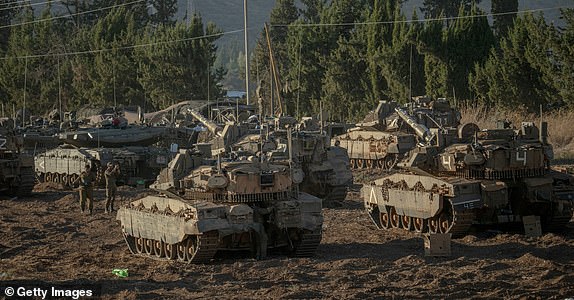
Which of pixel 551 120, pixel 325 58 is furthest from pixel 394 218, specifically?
pixel 325 58

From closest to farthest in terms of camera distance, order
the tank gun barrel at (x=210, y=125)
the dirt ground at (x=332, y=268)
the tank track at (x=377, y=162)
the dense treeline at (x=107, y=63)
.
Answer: the dirt ground at (x=332, y=268), the tank gun barrel at (x=210, y=125), the tank track at (x=377, y=162), the dense treeline at (x=107, y=63)

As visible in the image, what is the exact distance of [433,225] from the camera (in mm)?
22906

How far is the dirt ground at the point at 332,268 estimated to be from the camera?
15.8 m

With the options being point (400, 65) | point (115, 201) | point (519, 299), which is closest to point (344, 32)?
point (400, 65)

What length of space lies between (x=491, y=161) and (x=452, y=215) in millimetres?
1342

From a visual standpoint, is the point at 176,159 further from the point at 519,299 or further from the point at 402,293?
the point at 519,299

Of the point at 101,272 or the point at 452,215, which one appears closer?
the point at 101,272

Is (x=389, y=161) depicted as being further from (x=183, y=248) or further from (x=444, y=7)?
(x=444, y=7)

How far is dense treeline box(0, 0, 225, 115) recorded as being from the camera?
210ft

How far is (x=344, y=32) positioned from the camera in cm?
6053

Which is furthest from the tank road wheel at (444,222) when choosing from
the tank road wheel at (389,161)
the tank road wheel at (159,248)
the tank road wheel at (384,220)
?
the tank road wheel at (389,161)

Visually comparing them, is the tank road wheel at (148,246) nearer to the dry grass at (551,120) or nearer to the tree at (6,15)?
the dry grass at (551,120)

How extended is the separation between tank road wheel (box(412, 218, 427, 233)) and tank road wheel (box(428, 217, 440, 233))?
0.13 m

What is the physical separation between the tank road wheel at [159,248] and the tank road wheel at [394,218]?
18.8 feet
